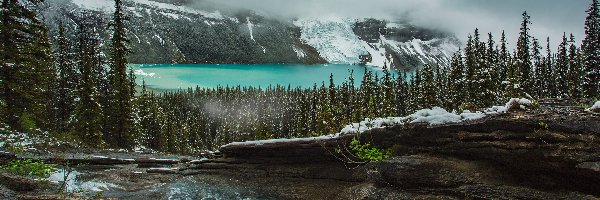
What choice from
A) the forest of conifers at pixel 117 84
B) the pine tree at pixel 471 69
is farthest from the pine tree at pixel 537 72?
the pine tree at pixel 471 69

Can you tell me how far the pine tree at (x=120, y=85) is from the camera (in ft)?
130

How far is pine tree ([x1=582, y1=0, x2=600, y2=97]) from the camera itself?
56250mm

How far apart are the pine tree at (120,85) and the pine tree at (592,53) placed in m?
60.0

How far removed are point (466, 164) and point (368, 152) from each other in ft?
8.54

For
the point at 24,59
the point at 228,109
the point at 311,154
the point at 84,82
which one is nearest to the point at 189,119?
the point at 228,109

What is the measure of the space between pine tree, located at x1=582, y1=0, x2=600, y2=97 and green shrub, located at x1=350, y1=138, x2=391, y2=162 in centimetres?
5839

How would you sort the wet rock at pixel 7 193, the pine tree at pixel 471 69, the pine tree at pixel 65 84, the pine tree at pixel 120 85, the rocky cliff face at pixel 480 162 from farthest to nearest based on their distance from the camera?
the pine tree at pixel 471 69 < the pine tree at pixel 65 84 < the pine tree at pixel 120 85 < the wet rock at pixel 7 193 < the rocky cliff face at pixel 480 162

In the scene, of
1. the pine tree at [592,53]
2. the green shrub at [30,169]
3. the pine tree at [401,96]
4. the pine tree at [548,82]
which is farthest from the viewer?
the pine tree at [401,96]

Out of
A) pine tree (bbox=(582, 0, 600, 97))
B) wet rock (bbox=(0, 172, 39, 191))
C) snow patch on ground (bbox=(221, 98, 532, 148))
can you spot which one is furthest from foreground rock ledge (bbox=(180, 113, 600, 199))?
pine tree (bbox=(582, 0, 600, 97))

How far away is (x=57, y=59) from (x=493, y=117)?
5969cm

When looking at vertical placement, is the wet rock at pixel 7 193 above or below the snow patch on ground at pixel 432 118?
below

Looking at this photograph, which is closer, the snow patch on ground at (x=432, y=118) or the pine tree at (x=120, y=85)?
the snow patch on ground at (x=432, y=118)

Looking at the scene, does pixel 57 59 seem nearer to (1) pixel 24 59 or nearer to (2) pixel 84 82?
(2) pixel 84 82

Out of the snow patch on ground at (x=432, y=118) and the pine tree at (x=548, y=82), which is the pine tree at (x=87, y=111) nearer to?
the snow patch on ground at (x=432, y=118)
